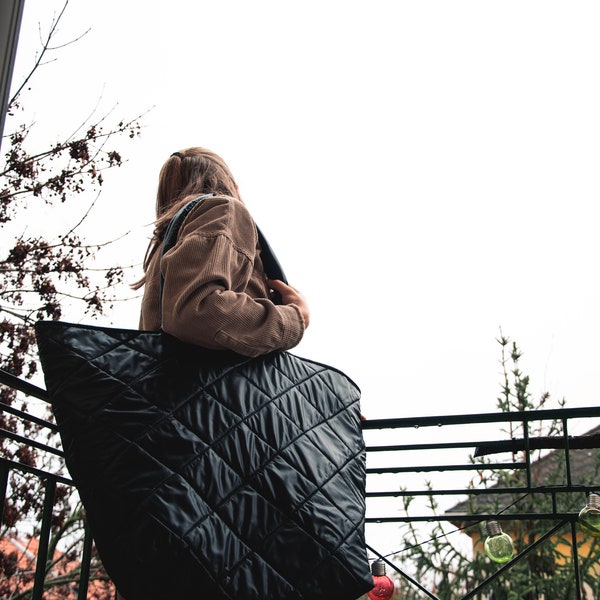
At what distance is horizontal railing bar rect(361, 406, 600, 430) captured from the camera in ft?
4.96

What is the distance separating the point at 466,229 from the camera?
2064cm

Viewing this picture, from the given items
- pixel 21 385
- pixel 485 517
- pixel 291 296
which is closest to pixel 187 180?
pixel 291 296

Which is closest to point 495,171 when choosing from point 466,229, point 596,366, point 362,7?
point 466,229

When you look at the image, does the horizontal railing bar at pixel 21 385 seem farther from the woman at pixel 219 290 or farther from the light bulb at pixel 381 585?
the light bulb at pixel 381 585

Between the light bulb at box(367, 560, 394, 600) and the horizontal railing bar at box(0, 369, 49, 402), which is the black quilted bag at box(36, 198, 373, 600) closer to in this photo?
the horizontal railing bar at box(0, 369, 49, 402)

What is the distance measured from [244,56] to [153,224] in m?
12.2

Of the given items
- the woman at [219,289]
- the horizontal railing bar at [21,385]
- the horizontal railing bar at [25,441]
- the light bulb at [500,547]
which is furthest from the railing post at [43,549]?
the light bulb at [500,547]

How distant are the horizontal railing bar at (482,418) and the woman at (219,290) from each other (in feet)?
1.91

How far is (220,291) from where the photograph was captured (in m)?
1.02

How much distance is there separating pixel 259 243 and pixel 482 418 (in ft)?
2.59

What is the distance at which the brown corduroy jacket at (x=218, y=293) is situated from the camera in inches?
38.6

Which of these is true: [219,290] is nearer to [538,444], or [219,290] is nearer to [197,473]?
[197,473]

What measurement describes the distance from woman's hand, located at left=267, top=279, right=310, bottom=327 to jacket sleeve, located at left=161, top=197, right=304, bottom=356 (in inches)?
1.2

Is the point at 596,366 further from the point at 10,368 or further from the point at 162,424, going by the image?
the point at 162,424
